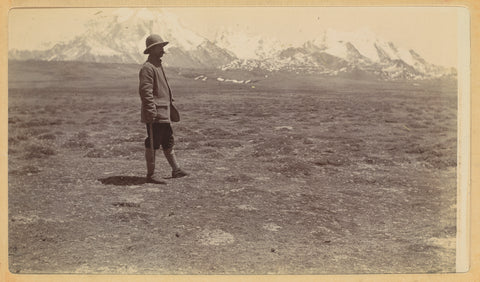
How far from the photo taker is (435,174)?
6.14 metres

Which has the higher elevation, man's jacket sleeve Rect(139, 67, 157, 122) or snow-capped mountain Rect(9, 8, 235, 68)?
snow-capped mountain Rect(9, 8, 235, 68)

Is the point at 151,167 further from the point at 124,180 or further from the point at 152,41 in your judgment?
the point at 152,41

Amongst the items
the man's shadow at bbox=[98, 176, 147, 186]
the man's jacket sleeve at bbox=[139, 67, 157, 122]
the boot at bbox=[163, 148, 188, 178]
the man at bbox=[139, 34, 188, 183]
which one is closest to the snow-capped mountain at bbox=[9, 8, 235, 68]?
the man at bbox=[139, 34, 188, 183]

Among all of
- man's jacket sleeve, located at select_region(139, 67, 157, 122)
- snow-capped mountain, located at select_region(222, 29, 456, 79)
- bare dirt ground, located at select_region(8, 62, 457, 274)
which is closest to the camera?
bare dirt ground, located at select_region(8, 62, 457, 274)

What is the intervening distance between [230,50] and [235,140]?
4.61 feet

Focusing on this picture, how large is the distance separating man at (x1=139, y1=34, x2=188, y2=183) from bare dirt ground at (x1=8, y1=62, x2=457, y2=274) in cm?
28

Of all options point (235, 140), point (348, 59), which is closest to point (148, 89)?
point (235, 140)

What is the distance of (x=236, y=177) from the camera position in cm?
622

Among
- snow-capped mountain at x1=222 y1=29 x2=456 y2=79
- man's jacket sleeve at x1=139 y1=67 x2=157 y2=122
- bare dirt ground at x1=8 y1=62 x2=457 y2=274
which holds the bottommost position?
bare dirt ground at x1=8 y1=62 x2=457 y2=274

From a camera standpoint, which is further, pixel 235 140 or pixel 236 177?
pixel 235 140

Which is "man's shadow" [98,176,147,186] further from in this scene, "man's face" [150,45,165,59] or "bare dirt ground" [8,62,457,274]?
"man's face" [150,45,165,59]

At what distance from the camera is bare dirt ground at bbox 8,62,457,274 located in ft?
17.0

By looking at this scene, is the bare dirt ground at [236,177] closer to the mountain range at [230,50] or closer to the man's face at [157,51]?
the mountain range at [230,50]

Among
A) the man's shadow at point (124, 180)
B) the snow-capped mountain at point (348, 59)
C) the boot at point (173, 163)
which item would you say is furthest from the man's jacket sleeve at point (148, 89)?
the snow-capped mountain at point (348, 59)
